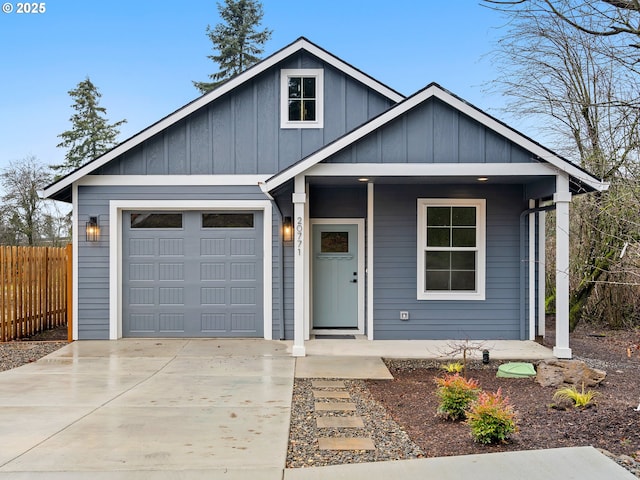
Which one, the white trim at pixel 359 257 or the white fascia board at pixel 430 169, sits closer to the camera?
the white fascia board at pixel 430 169

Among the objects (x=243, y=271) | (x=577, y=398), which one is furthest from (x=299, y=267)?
(x=577, y=398)

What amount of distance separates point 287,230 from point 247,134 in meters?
1.91

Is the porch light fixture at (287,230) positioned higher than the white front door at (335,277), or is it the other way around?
the porch light fixture at (287,230)

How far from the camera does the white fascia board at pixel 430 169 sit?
23.7ft

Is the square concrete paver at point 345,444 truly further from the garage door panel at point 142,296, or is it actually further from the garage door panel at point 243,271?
the garage door panel at point 142,296

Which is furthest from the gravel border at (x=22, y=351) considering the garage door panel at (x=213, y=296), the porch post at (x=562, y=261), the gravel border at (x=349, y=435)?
the porch post at (x=562, y=261)

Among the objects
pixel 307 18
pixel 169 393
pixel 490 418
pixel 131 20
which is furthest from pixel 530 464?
pixel 131 20

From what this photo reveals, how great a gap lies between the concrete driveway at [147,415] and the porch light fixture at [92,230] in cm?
202

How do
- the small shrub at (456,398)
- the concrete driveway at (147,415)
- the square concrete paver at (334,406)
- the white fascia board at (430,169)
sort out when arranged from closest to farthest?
the concrete driveway at (147,415) → the small shrub at (456,398) → the square concrete paver at (334,406) → the white fascia board at (430,169)

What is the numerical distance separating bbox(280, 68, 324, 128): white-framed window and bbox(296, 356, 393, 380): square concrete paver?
4270 millimetres

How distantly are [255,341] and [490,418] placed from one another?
5.50 meters

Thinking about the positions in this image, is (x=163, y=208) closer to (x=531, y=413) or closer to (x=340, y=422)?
(x=340, y=422)

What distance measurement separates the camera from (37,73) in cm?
1788

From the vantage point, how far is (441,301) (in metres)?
8.59
